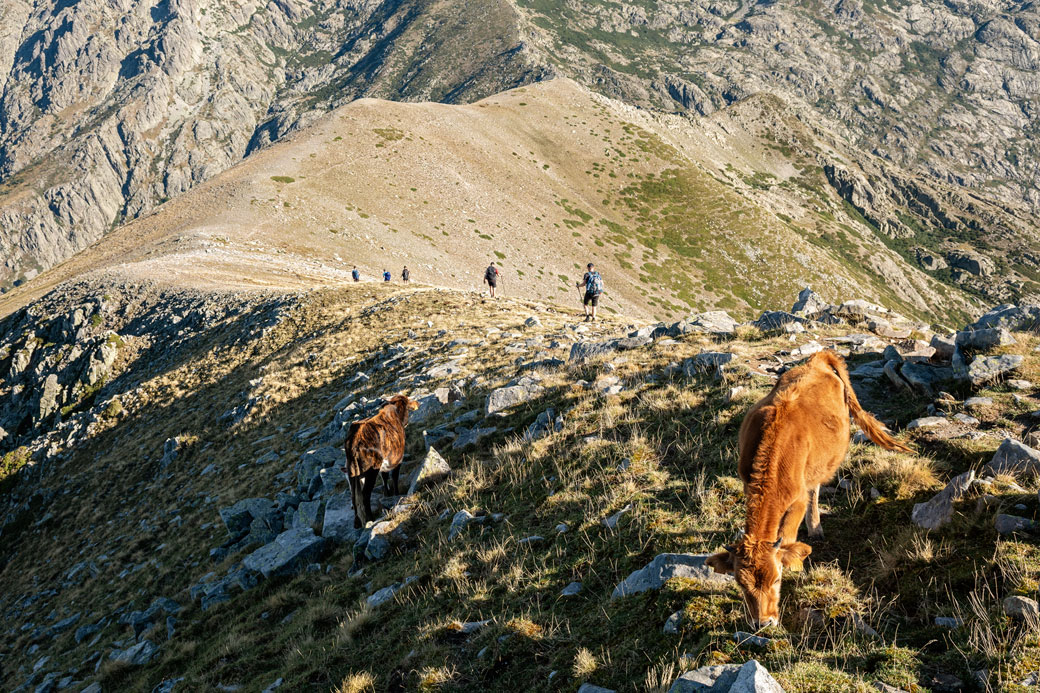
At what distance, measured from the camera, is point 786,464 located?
4.71m

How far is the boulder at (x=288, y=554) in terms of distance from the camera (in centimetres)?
904

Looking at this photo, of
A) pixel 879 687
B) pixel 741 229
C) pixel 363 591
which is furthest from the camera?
pixel 741 229

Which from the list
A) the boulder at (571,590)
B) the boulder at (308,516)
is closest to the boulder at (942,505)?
the boulder at (571,590)

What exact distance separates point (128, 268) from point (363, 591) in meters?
51.9

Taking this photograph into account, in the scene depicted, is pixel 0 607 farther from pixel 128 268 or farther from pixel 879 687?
pixel 128 268

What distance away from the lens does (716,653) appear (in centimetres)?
414

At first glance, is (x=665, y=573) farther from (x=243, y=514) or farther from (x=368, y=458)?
(x=243, y=514)

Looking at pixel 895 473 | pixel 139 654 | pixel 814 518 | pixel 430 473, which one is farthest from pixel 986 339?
pixel 139 654

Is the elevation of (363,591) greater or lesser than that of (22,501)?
greater

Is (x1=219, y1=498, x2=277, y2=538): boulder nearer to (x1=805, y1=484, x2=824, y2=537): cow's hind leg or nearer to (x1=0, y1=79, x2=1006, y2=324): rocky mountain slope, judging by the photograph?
(x1=805, y1=484, x2=824, y2=537): cow's hind leg

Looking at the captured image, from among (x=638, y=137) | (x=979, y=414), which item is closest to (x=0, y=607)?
(x=979, y=414)

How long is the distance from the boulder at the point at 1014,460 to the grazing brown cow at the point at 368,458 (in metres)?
8.80

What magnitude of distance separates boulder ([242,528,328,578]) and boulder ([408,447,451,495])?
6.54 feet

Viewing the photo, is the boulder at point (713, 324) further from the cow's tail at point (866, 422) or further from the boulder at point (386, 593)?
the boulder at point (386, 593)
